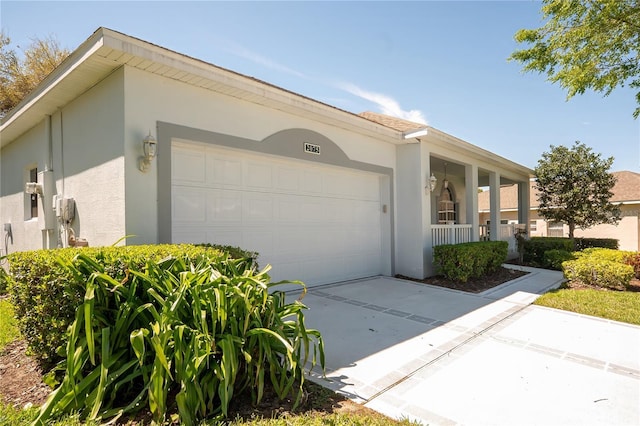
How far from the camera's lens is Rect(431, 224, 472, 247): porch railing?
9.48 meters

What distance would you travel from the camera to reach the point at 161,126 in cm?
499

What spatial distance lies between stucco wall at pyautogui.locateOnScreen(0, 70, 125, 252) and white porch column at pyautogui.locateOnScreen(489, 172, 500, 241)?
39.8 feet

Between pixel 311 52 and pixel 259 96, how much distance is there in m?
3.02

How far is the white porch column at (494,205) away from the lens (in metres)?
12.7

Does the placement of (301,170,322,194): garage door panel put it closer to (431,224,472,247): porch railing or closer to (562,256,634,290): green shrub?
(431,224,472,247): porch railing

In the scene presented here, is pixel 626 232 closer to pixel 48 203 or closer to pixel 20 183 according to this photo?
pixel 48 203

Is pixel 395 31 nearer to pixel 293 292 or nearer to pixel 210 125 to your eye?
pixel 210 125

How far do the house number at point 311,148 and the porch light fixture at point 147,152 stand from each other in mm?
3123

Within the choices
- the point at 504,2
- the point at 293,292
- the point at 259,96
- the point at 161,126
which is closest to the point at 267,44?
the point at 259,96

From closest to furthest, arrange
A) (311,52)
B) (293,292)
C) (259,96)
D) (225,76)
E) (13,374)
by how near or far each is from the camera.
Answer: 1. (13,374)
2. (225,76)
3. (259,96)
4. (293,292)
5. (311,52)

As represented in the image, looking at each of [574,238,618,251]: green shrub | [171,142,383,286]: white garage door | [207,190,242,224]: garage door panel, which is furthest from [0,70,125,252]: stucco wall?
[574,238,618,251]: green shrub

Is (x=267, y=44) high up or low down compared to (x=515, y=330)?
up

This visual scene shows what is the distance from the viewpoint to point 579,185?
43.2 feet

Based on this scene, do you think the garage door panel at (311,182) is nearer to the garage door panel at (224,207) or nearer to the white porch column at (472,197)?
A: the garage door panel at (224,207)
